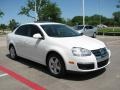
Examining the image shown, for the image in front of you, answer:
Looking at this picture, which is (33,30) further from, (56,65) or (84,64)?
(84,64)

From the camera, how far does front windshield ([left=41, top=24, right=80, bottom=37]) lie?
7630mm

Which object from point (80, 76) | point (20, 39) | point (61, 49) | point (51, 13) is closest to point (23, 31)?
point (20, 39)

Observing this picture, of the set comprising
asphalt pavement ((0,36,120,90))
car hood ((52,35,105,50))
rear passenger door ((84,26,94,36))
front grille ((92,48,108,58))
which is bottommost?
asphalt pavement ((0,36,120,90))

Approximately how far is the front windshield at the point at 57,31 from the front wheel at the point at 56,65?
854 mm

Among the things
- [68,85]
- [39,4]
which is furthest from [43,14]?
Answer: [68,85]

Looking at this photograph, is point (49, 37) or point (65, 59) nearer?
point (65, 59)

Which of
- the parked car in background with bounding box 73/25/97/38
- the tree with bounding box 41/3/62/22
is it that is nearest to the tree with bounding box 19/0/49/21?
the tree with bounding box 41/3/62/22

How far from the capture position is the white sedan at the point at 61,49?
255 inches

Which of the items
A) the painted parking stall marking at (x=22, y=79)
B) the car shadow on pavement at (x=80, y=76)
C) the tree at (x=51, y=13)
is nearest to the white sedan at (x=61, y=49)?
the car shadow on pavement at (x=80, y=76)

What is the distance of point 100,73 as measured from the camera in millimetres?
7285

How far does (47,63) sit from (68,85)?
1.41 m

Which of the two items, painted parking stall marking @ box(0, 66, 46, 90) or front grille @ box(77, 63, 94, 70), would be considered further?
front grille @ box(77, 63, 94, 70)

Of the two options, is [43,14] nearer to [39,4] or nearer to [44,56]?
[39,4]

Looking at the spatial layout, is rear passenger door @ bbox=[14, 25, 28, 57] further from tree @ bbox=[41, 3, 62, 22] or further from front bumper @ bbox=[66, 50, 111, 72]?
tree @ bbox=[41, 3, 62, 22]
